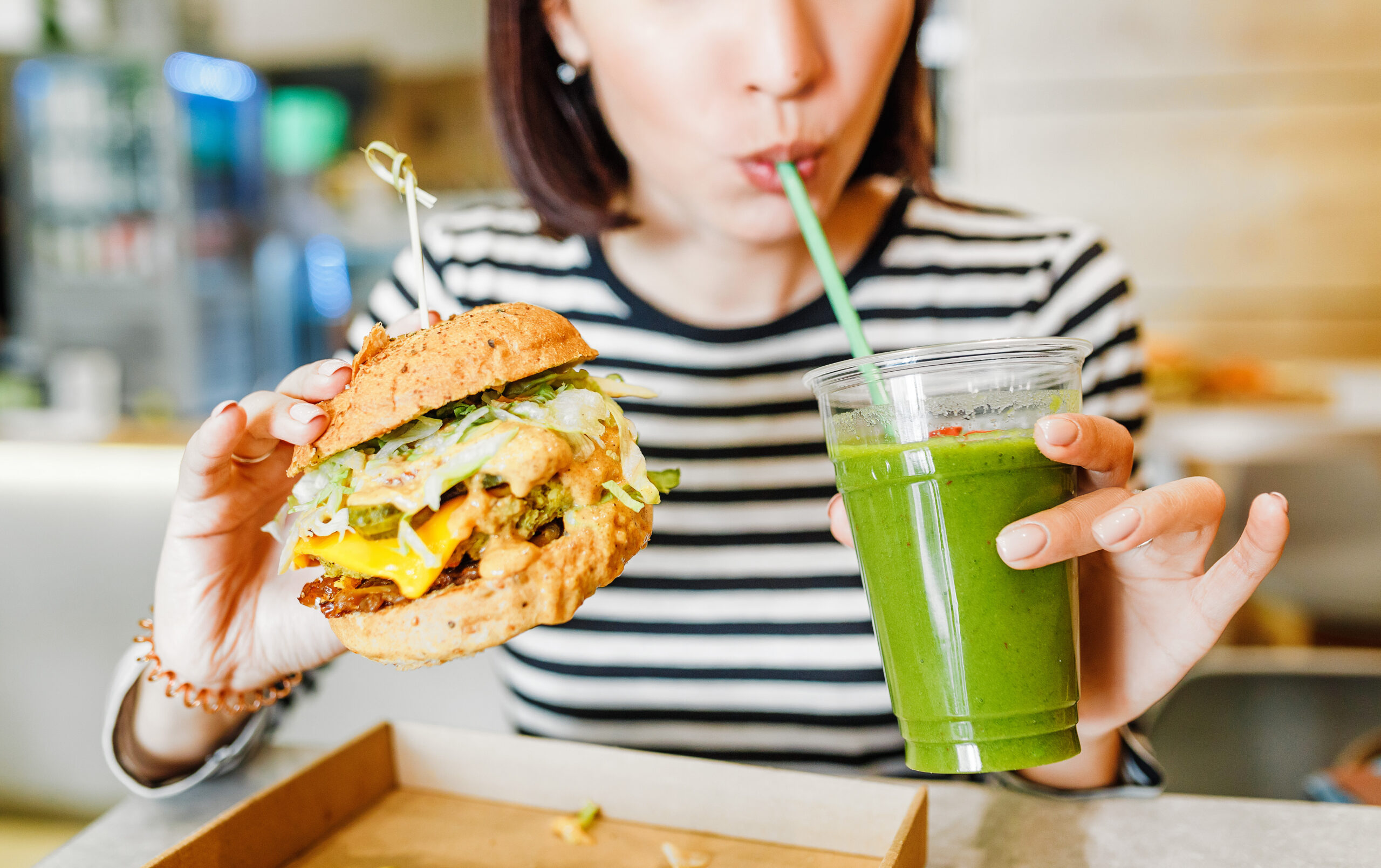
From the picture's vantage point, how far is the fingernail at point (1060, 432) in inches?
33.5

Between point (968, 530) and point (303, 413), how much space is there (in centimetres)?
59

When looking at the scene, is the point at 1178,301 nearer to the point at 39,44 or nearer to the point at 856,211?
the point at 856,211

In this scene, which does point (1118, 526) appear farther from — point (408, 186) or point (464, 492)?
point (408, 186)

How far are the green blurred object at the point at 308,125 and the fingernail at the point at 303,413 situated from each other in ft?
17.0

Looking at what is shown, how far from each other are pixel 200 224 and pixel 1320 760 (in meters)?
5.30

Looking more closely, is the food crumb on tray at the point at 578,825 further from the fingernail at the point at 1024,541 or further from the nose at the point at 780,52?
the nose at the point at 780,52

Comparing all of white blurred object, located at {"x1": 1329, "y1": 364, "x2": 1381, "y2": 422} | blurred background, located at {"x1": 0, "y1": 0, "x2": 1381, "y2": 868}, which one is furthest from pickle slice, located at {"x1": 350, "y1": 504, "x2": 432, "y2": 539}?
white blurred object, located at {"x1": 1329, "y1": 364, "x2": 1381, "y2": 422}

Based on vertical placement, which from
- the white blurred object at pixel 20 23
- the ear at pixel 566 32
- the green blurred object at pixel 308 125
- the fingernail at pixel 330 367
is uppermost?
the white blurred object at pixel 20 23

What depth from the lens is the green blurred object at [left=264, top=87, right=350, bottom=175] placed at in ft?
18.5

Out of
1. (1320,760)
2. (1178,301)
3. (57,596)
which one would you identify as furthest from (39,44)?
(1320,760)

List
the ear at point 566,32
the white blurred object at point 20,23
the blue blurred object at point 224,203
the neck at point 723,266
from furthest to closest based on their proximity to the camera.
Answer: the blue blurred object at point 224,203, the white blurred object at point 20,23, the neck at point 723,266, the ear at point 566,32

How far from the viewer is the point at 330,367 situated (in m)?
0.95

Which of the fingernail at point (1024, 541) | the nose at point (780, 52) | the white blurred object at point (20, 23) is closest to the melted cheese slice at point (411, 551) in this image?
the fingernail at point (1024, 541)

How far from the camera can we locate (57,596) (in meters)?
2.13
